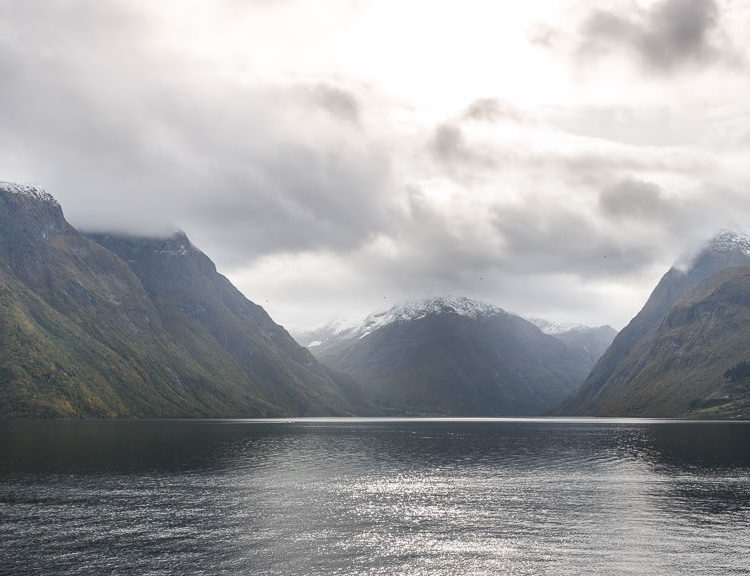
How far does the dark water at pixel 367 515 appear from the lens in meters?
59.6

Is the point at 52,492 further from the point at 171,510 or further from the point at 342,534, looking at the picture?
the point at 342,534

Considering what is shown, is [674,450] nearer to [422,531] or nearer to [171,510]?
[422,531]

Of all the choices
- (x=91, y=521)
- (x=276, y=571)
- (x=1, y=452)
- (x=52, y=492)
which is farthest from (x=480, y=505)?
(x=1, y=452)

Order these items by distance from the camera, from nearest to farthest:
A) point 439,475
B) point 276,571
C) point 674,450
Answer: point 276,571
point 439,475
point 674,450

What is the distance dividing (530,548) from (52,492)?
72301mm

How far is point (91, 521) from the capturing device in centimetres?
7425

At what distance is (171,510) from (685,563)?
212ft

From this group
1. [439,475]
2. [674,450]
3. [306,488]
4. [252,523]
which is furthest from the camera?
[674,450]

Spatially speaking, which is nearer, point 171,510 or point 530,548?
point 530,548

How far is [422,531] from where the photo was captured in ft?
243

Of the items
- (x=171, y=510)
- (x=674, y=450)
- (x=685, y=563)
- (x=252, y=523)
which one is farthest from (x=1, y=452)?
(x=674, y=450)

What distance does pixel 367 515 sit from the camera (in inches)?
3268

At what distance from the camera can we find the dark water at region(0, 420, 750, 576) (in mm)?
59594

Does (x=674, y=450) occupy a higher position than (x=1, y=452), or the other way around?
(x=1, y=452)
